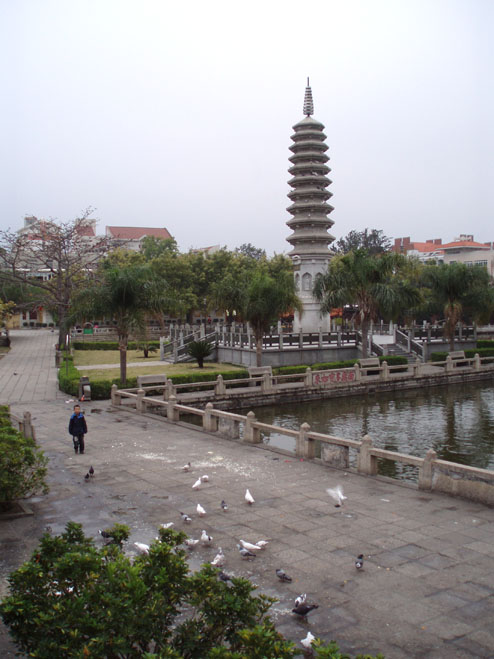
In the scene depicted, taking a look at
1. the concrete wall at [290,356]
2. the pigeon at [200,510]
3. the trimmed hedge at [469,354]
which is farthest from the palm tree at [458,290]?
the pigeon at [200,510]

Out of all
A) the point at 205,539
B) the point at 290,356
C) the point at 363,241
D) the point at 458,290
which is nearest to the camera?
the point at 205,539

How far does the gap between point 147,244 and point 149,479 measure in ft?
235

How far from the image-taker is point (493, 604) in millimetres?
7297

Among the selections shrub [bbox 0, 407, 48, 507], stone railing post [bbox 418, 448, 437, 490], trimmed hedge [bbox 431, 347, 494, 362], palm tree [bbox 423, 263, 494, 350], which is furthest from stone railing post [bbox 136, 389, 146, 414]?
palm tree [bbox 423, 263, 494, 350]

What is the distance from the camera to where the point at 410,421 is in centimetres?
2428

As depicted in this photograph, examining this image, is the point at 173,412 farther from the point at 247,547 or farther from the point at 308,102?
the point at 308,102

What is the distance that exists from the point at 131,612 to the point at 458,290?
40288 millimetres

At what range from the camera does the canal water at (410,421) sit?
749 inches

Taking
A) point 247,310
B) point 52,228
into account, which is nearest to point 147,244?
point 52,228

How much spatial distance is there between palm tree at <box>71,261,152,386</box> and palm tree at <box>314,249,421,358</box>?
1283 cm

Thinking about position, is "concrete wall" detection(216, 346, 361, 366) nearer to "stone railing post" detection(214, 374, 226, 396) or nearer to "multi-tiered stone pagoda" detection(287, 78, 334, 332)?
"multi-tiered stone pagoda" detection(287, 78, 334, 332)

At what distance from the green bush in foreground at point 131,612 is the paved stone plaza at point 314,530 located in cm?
152

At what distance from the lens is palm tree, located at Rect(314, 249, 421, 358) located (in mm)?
34562

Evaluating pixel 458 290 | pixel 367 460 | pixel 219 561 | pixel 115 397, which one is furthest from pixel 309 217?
pixel 219 561
